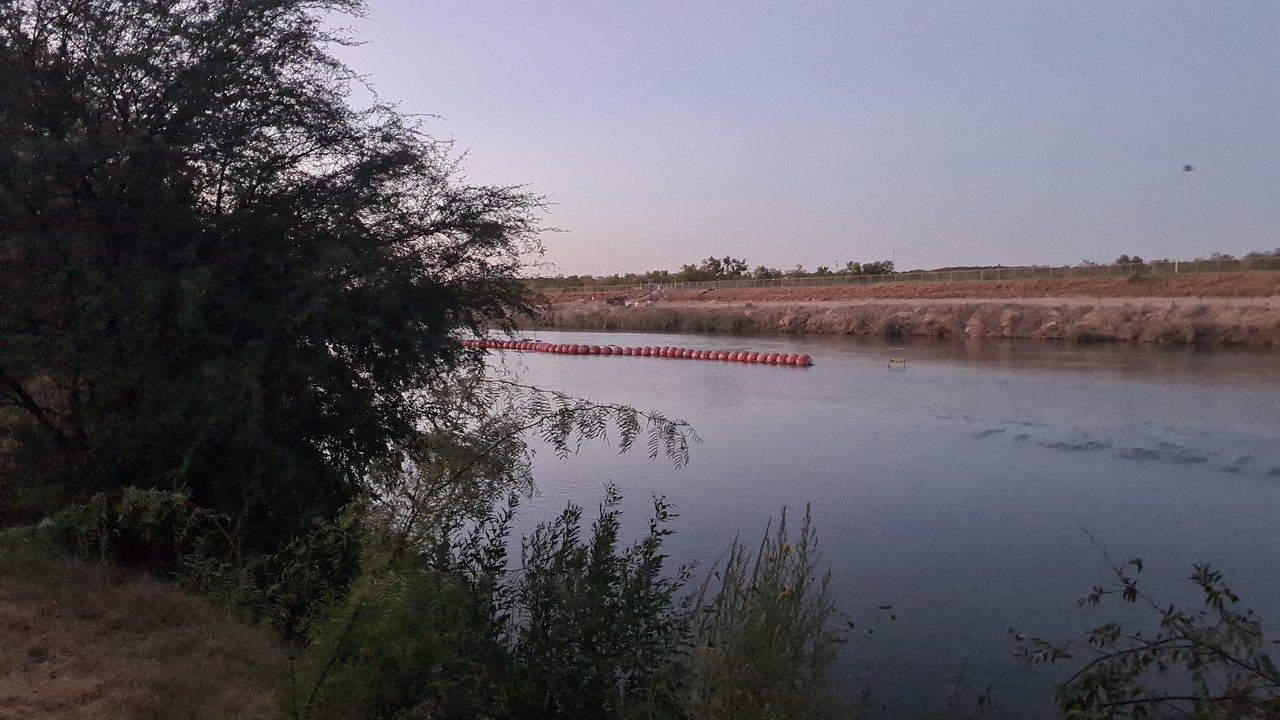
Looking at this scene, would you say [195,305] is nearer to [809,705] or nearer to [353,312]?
[353,312]

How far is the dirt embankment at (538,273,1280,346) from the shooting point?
1371 inches

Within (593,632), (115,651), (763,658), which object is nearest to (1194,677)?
(763,658)

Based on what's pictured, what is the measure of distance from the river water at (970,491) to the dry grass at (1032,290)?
18.7 meters

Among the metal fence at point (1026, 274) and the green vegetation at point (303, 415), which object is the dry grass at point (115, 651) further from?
the metal fence at point (1026, 274)

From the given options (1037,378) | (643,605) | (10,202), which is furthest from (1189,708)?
(1037,378)

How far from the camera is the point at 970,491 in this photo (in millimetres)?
12797

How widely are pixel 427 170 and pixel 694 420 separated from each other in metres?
9.56

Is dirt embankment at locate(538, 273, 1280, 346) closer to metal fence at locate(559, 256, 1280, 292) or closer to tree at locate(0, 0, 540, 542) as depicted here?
metal fence at locate(559, 256, 1280, 292)

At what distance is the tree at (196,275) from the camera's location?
7734mm

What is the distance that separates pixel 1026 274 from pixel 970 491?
46436 millimetres

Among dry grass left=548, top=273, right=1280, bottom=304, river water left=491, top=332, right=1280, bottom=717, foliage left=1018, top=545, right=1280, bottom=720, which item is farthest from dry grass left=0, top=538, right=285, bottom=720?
dry grass left=548, top=273, right=1280, bottom=304

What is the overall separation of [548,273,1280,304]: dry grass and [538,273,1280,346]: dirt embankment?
0.07m

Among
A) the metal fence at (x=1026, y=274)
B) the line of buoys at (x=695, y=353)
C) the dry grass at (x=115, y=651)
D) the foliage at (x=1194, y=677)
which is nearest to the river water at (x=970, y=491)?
the foliage at (x=1194, y=677)

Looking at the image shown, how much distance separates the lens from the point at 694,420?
1817 centimetres
